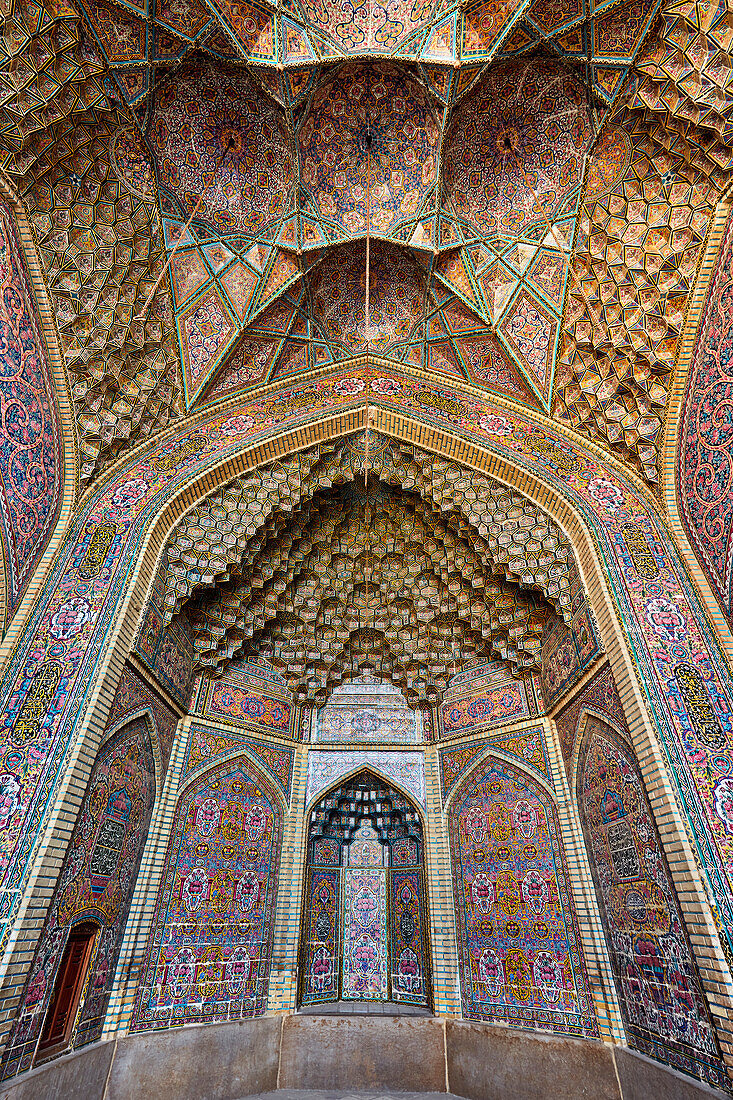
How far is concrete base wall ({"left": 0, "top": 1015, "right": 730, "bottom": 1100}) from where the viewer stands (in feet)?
16.0

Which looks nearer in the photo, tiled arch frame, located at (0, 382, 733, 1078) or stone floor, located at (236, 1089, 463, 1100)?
tiled arch frame, located at (0, 382, 733, 1078)

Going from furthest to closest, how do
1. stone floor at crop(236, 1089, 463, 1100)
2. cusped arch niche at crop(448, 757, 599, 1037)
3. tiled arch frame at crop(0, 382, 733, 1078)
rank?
stone floor at crop(236, 1089, 463, 1100) → cusped arch niche at crop(448, 757, 599, 1037) → tiled arch frame at crop(0, 382, 733, 1078)

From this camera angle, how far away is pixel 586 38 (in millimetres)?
5375

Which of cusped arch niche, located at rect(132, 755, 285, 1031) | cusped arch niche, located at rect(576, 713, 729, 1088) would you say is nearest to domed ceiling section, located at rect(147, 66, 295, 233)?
cusped arch niche, located at rect(132, 755, 285, 1031)

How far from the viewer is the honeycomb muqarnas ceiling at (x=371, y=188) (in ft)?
16.8

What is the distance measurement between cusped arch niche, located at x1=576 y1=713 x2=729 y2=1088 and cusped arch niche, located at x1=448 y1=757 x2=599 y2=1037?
0.62 m

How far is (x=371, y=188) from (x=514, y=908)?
28.3 ft

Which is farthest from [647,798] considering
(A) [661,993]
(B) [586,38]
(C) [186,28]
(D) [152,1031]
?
(C) [186,28]

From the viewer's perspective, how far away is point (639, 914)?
5078mm

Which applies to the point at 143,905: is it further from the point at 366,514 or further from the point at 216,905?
the point at 366,514

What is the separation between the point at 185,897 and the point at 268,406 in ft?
19.1

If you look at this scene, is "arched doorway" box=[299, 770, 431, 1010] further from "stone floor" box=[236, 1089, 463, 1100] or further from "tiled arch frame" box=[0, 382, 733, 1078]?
"tiled arch frame" box=[0, 382, 733, 1078]

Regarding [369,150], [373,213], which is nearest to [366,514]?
[373,213]

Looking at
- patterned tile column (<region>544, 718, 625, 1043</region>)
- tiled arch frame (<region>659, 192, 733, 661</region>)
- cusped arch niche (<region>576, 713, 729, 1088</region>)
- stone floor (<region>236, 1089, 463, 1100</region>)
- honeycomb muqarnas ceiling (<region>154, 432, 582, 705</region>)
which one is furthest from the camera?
honeycomb muqarnas ceiling (<region>154, 432, 582, 705</region>)
